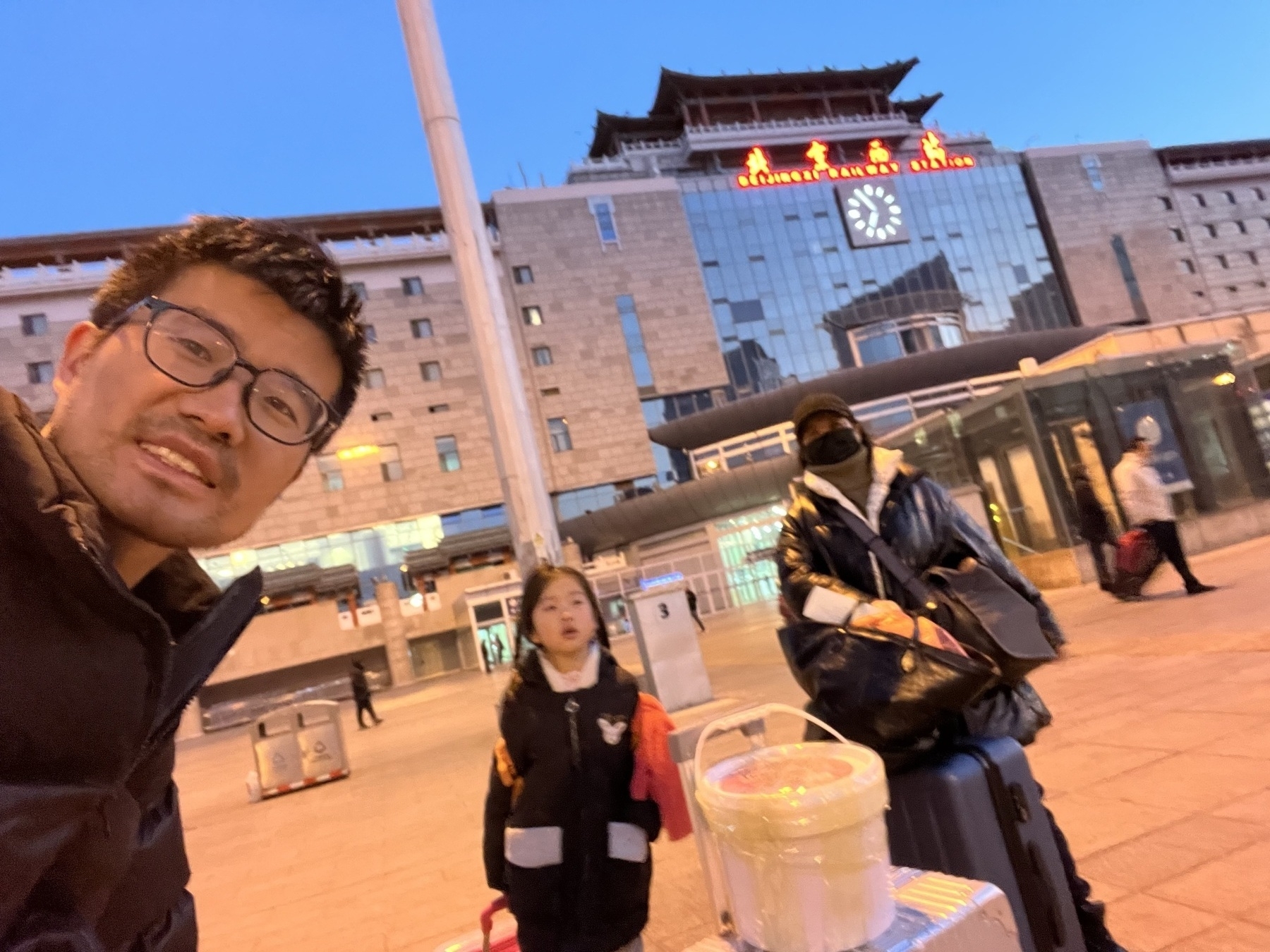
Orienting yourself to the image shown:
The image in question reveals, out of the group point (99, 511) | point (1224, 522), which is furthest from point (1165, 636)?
point (99, 511)

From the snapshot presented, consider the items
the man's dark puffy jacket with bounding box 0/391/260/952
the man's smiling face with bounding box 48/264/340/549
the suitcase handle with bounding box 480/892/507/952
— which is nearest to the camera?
the man's dark puffy jacket with bounding box 0/391/260/952

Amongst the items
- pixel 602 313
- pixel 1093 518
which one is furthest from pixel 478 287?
pixel 602 313

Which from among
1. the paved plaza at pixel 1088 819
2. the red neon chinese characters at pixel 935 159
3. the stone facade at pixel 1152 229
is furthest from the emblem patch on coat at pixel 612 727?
the stone facade at pixel 1152 229

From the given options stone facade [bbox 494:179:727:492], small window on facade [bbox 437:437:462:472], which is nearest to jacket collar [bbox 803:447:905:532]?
stone facade [bbox 494:179:727:492]

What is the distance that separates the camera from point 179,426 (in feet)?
3.83

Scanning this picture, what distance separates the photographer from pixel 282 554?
32.9 meters

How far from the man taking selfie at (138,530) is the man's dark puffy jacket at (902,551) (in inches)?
59.7

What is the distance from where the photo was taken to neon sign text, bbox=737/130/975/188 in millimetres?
42812

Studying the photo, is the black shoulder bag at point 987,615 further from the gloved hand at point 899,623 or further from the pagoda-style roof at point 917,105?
the pagoda-style roof at point 917,105

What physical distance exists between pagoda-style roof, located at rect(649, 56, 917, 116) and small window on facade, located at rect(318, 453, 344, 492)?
3388 centimetres

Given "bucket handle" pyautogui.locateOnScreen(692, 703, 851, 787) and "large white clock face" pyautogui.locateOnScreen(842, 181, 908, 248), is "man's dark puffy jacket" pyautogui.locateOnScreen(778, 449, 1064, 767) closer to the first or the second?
"bucket handle" pyautogui.locateOnScreen(692, 703, 851, 787)

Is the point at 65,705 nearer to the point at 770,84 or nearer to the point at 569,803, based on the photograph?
the point at 569,803

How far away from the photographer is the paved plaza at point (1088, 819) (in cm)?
271

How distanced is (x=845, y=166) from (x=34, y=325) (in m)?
43.8
